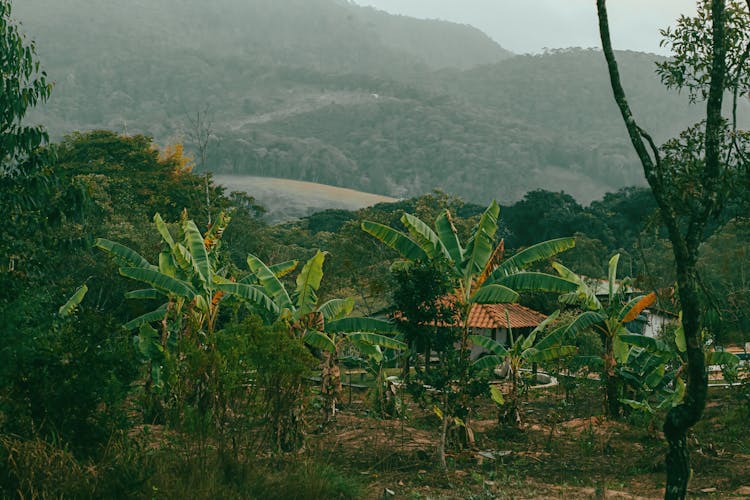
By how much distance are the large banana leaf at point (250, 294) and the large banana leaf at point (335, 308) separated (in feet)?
3.41

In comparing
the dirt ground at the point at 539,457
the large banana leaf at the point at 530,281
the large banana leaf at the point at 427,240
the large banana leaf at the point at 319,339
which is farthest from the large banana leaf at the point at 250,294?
the large banana leaf at the point at 530,281

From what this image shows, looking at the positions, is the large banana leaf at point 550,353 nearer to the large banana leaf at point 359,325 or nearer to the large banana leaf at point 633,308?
the large banana leaf at point 633,308

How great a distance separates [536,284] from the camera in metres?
13.3

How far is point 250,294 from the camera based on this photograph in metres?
13.9

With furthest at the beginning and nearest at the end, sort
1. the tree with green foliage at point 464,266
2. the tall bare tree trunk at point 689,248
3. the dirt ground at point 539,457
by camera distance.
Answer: the tree with green foliage at point 464,266
the dirt ground at point 539,457
the tall bare tree trunk at point 689,248

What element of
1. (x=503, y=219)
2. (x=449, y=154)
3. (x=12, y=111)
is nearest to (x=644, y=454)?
(x=12, y=111)

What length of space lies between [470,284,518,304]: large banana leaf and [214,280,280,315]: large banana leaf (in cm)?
384

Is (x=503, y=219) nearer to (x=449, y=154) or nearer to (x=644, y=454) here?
(x=644, y=454)

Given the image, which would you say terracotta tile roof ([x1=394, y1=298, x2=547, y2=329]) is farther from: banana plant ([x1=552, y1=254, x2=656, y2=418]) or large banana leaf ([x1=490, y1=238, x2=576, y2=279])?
large banana leaf ([x1=490, y1=238, x2=576, y2=279])

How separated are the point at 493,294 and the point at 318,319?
3.44m

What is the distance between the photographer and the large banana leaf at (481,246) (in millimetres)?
12648

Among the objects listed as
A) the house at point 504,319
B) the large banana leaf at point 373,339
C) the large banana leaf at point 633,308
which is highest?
the large banana leaf at point 633,308

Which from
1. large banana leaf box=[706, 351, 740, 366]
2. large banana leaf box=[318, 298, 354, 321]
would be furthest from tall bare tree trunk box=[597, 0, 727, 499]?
large banana leaf box=[318, 298, 354, 321]

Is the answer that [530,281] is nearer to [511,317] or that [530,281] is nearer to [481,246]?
[481,246]
